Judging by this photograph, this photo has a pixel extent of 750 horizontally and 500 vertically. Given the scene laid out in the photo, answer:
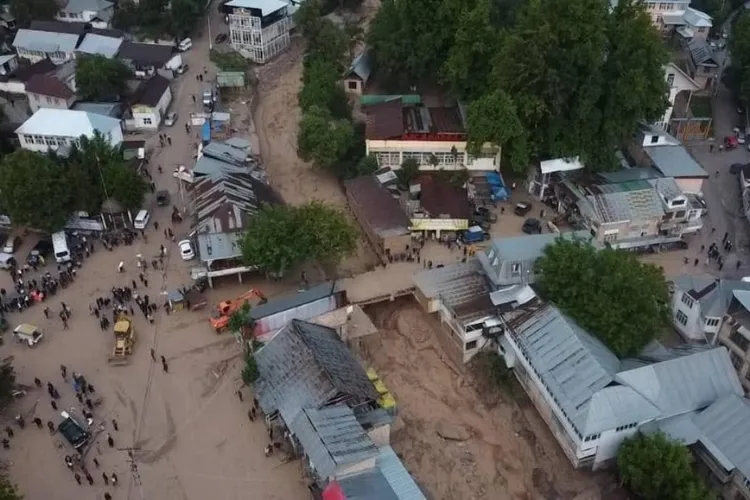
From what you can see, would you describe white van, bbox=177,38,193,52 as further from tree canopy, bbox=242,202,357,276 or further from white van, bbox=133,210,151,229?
tree canopy, bbox=242,202,357,276

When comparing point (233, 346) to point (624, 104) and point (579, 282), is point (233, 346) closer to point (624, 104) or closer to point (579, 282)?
point (579, 282)

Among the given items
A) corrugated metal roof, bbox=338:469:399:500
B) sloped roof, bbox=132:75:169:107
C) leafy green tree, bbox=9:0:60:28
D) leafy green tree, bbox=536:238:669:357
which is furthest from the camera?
leafy green tree, bbox=9:0:60:28

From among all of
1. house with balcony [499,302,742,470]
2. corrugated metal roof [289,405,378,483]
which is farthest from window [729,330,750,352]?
corrugated metal roof [289,405,378,483]

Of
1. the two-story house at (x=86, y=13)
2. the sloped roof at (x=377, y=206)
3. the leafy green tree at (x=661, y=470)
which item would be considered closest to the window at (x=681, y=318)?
the leafy green tree at (x=661, y=470)

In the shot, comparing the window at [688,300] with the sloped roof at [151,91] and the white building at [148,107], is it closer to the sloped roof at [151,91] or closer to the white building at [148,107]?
the white building at [148,107]

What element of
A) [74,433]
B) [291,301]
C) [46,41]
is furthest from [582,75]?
[46,41]
